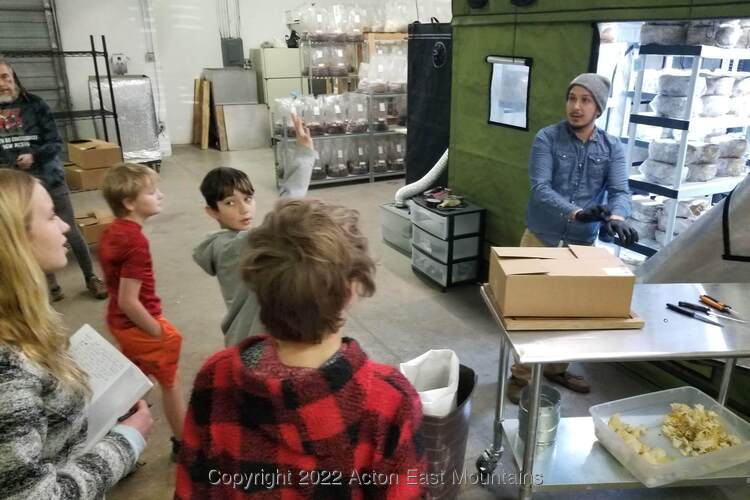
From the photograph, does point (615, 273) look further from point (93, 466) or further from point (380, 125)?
point (380, 125)

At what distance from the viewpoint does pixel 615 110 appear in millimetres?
3193

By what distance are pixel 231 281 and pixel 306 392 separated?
3.30ft

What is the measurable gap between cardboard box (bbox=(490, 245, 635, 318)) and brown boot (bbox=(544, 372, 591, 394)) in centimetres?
121

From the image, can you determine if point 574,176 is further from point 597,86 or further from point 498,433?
point 498,433

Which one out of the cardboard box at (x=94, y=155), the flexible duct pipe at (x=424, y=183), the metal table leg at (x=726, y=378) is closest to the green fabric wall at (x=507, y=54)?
the flexible duct pipe at (x=424, y=183)

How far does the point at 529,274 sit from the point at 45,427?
1.28m

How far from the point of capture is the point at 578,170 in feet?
8.51

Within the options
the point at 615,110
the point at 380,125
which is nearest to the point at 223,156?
the point at 380,125

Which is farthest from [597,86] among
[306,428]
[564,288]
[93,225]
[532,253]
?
[93,225]

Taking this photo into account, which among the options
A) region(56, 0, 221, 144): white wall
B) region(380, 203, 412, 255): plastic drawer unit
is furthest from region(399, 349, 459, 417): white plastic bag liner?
region(56, 0, 221, 144): white wall

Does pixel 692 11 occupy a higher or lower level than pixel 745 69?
higher

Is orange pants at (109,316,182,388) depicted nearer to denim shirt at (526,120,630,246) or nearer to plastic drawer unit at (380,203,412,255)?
denim shirt at (526,120,630,246)

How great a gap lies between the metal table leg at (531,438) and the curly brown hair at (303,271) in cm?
99

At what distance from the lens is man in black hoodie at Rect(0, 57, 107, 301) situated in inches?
132
